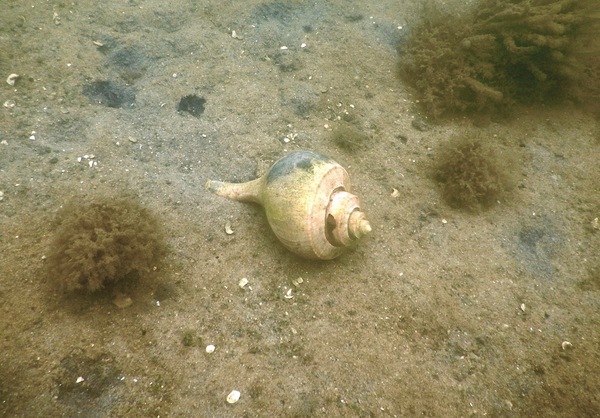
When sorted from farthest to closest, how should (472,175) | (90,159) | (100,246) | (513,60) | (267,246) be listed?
(513,60) → (472,175) → (90,159) → (267,246) → (100,246)

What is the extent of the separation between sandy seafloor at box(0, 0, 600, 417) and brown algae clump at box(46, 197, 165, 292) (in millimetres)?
149

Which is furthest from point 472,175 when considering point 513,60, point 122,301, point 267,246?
point 122,301

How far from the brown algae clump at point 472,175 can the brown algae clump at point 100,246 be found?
2.95 meters

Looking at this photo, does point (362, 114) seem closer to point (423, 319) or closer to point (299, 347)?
point (423, 319)

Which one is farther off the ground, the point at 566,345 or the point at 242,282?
the point at 566,345

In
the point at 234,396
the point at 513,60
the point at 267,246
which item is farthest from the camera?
the point at 513,60

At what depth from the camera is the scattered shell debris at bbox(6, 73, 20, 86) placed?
366 centimetres

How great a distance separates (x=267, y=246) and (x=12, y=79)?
3.56m

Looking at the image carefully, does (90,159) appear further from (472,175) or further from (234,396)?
(472,175)

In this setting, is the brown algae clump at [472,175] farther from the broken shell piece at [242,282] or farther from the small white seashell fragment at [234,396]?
the small white seashell fragment at [234,396]

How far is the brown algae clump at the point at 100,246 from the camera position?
92.7 inches

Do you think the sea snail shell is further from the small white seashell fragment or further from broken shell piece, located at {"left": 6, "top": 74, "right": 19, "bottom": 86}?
broken shell piece, located at {"left": 6, "top": 74, "right": 19, "bottom": 86}

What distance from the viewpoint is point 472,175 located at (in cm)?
340

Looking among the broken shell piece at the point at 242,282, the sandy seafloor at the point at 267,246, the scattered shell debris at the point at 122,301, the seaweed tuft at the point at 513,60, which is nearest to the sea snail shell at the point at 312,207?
the sandy seafloor at the point at 267,246
